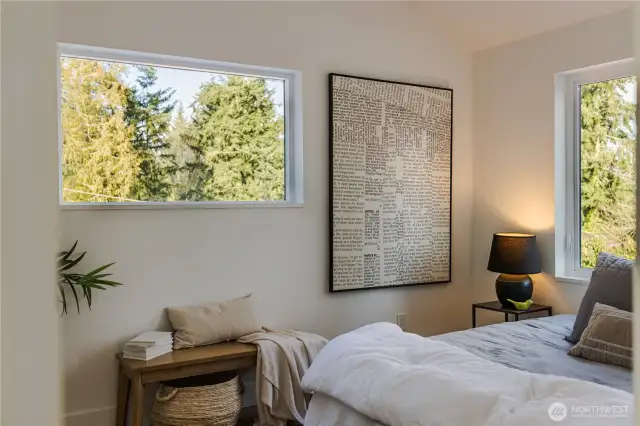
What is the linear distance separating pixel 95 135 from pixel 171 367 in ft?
4.09

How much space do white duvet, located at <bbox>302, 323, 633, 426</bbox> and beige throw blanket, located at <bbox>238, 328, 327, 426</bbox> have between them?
59cm

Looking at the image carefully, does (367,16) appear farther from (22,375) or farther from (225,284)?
(22,375)

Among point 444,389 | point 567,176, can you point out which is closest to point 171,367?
point 444,389

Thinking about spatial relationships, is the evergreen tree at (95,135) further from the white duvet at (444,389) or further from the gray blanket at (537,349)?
the gray blanket at (537,349)

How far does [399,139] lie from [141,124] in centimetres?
166

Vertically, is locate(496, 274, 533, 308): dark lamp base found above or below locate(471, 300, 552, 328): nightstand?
above

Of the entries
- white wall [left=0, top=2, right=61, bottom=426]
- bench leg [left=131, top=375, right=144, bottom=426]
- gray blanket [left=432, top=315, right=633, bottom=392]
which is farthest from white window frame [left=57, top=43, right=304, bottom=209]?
white wall [left=0, top=2, right=61, bottom=426]

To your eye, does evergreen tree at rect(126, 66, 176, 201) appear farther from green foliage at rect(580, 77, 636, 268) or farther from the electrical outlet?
green foliage at rect(580, 77, 636, 268)

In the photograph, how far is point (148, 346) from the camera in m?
2.90

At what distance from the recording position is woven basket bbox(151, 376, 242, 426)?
291cm

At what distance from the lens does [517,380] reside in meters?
1.94

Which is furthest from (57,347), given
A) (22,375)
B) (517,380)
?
(517,380)

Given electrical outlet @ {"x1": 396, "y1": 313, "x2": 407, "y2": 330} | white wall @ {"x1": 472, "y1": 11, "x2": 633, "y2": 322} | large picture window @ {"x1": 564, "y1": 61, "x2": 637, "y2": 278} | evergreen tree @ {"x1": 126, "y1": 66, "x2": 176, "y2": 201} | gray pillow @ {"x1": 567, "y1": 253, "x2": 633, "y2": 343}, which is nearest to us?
gray pillow @ {"x1": 567, "y1": 253, "x2": 633, "y2": 343}

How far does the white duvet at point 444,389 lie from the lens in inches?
65.9
